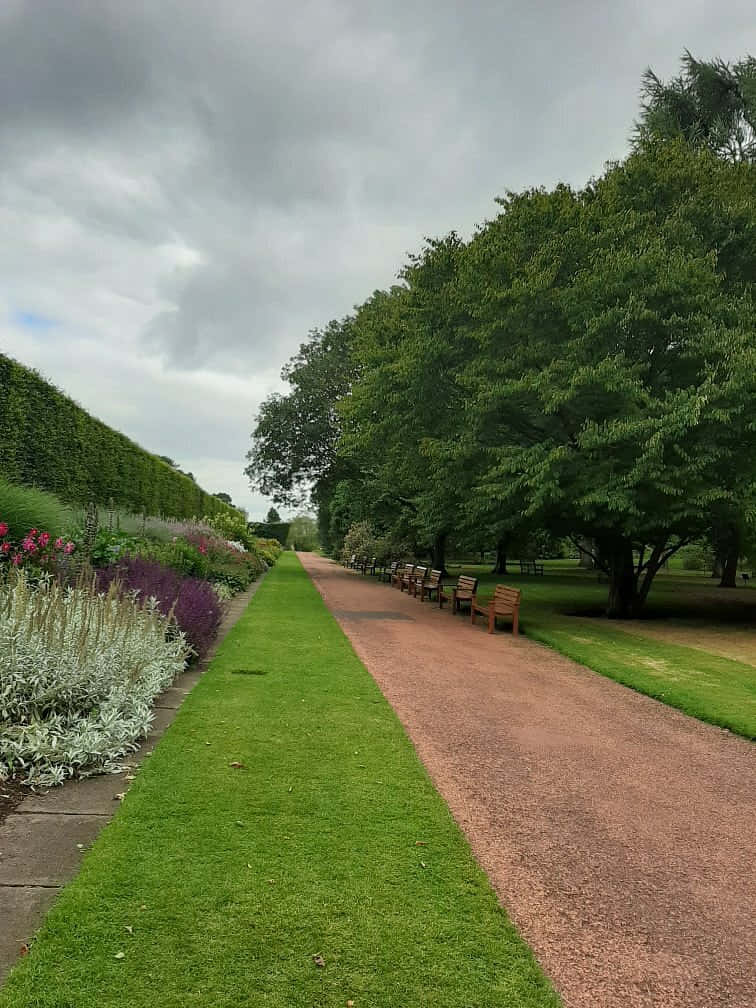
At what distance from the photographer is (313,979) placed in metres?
2.18

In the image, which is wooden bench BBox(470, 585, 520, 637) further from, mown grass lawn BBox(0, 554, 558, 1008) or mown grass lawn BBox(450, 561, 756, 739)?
mown grass lawn BBox(0, 554, 558, 1008)

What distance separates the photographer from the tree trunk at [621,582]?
575 inches

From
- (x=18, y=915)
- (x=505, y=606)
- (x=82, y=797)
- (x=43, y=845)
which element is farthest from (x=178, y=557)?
(x=18, y=915)

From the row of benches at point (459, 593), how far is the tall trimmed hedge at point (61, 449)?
8.03m

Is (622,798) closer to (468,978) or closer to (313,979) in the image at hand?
(468,978)

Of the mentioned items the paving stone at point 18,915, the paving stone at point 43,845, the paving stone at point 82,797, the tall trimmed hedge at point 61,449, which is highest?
the tall trimmed hedge at point 61,449

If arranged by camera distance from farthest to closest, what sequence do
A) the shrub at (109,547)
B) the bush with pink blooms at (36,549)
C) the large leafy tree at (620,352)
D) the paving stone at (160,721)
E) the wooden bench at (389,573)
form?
the wooden bench at (389,573), the large leafy tree at (620,352), the shrub at (109,547), the bush with pink blooms at (36,549), the paving stone at (160,721)

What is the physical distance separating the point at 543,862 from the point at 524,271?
11.4 metres

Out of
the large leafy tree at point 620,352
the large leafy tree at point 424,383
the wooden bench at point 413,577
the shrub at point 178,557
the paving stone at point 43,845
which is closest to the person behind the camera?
the paving stone at point 43,845

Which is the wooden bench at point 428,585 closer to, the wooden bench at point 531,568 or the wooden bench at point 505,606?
the wooden bench at point 505,606

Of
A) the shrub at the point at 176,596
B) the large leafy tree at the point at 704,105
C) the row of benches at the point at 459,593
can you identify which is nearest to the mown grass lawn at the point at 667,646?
the row of benches at the point at 459,593

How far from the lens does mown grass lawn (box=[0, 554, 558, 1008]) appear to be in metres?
2.14

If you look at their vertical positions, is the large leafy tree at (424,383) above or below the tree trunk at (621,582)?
above

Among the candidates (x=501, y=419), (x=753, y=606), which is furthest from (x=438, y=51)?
(x=753, y=606)
